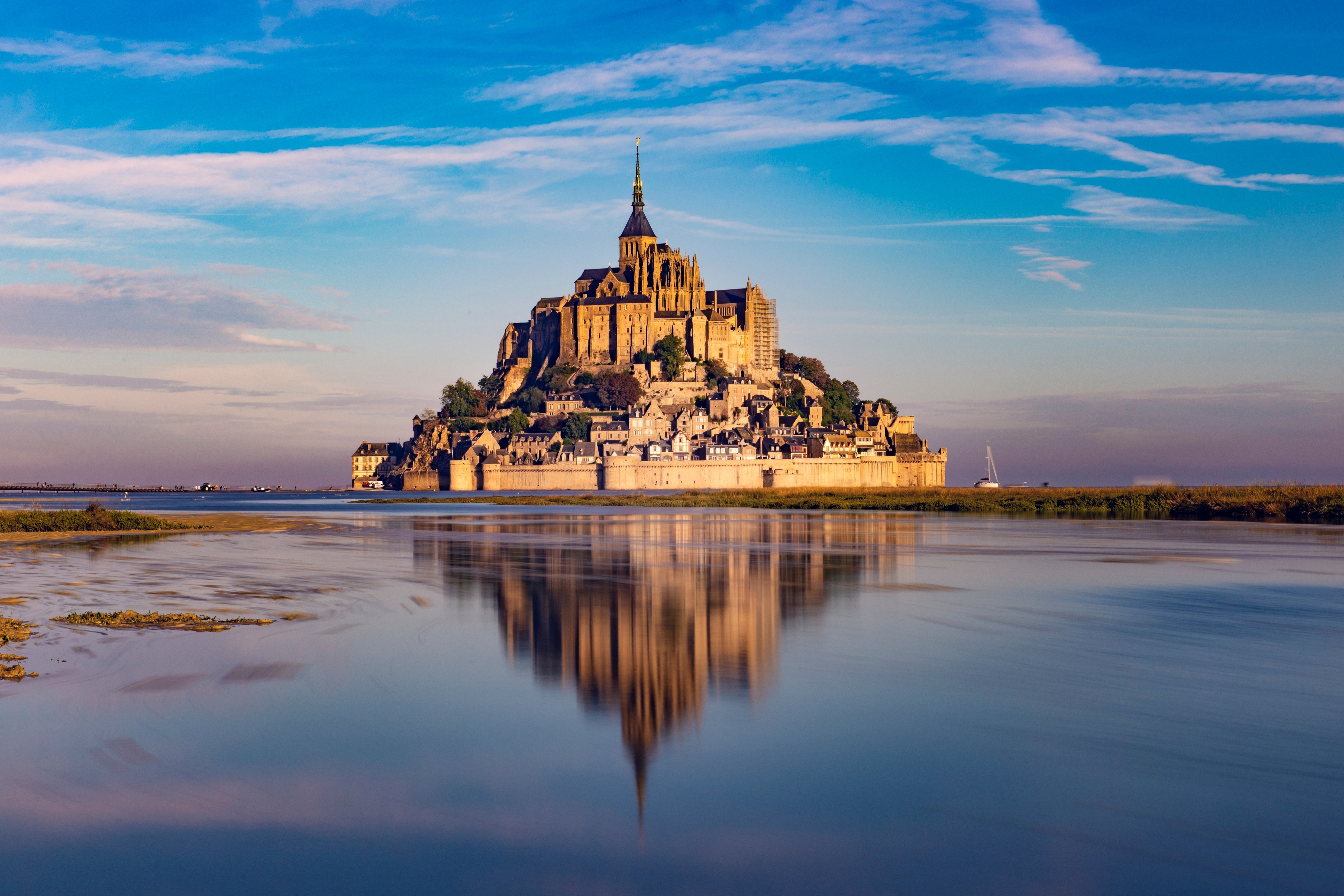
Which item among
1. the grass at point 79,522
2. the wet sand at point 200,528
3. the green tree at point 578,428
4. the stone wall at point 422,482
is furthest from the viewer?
the stone wall at point 422,482

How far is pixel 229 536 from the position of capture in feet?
103

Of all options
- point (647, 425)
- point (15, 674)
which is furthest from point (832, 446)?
point (15, 674)

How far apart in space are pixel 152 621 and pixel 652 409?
92037 millimetres

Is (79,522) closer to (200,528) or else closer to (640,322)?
(200,528)

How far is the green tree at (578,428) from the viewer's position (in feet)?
346

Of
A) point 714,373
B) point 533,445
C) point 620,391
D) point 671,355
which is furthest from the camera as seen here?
point 714,373

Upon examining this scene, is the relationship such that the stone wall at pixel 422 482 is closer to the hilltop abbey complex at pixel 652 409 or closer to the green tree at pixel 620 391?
the hilltop abbey complex at pixel 652 409

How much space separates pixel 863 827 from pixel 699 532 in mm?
28739

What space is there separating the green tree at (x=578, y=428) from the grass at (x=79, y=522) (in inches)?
2792

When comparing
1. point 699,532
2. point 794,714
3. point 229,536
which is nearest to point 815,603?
point 794,714

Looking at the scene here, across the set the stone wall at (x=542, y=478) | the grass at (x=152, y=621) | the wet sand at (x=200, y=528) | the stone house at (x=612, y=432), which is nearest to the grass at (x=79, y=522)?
the wet sand at (x=200, y=528)

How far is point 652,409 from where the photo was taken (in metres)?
104

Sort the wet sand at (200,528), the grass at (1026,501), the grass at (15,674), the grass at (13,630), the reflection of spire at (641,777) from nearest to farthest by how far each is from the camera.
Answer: the reflection of spire at (641,777)
the grass at (15,674)
the grass at (13,630)
the wet sand at (200,528)
the grass at (1026,501)

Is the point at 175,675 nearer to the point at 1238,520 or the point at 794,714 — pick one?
the point at 794,714
